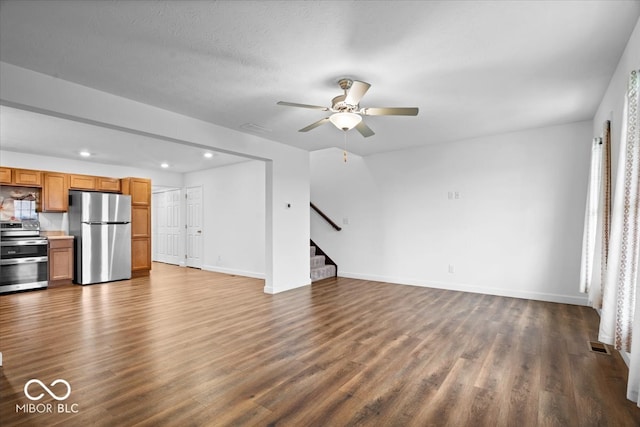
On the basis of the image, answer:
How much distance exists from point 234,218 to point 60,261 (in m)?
3.25

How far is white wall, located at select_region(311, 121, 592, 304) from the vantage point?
4.49 metres

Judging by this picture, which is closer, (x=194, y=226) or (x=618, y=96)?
(x=618, y=96)

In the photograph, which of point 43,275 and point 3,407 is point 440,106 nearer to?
point 3,407

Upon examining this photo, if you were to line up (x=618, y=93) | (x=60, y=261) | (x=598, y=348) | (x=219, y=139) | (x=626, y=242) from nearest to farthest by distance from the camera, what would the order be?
(x=626, y=242)
(x=618, y=93)
(x=598, y=348)
(x=219, y=139)
(x=60, y=261)

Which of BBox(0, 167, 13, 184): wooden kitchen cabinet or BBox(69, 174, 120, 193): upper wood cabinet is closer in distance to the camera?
BBox(0, 167, 13, 184): wooden kitchen cabinet

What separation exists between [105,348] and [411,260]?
468 cm

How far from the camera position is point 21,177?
562 cm

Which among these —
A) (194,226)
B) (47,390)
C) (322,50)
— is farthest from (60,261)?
(322,50)

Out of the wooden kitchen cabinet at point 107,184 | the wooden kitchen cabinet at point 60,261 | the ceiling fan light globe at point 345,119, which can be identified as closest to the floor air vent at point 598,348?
the ceiling fan light globe at point 345,119

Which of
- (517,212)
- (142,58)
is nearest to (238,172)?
(142,58)

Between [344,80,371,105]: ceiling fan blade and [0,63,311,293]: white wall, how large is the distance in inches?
87.0

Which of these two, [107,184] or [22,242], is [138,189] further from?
[22,242]

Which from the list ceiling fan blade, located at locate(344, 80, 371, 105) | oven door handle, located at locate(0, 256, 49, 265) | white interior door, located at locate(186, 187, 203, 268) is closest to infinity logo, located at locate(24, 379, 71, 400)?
ceiling fan blade, located at locate(344, 80, 371, 105)

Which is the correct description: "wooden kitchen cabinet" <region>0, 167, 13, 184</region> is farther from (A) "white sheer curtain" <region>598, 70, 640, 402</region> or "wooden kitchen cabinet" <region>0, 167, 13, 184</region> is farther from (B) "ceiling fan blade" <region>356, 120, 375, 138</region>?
(A) "white sheer curtain" <region>598, 70, 640, 402</region>
